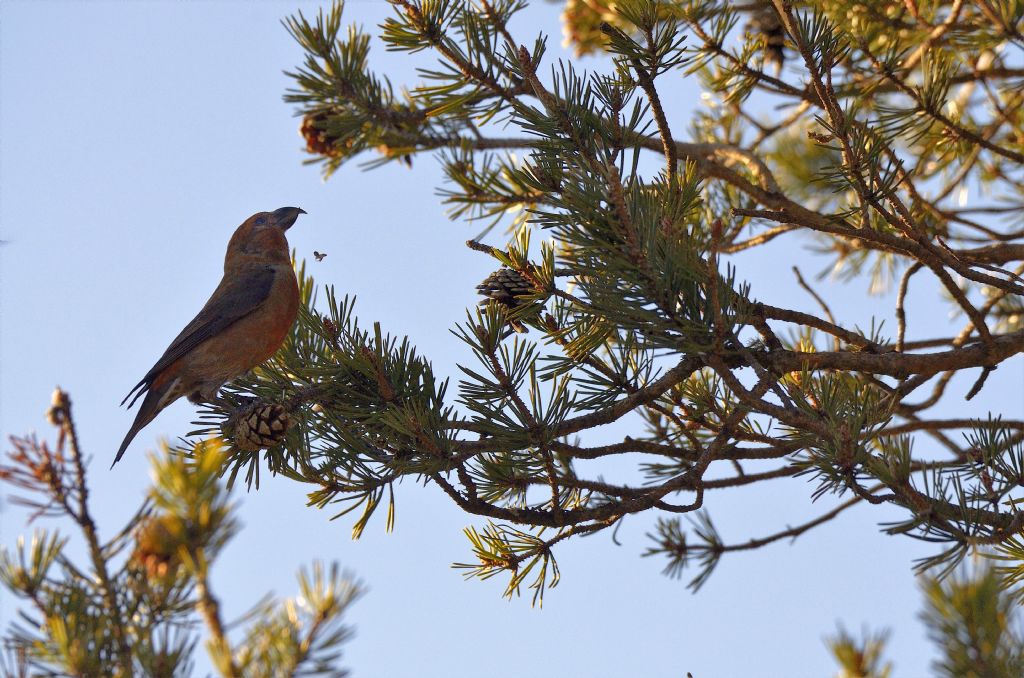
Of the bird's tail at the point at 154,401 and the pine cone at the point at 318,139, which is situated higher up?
the pine cone at the point at 318,139

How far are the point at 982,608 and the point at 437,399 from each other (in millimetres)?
1740

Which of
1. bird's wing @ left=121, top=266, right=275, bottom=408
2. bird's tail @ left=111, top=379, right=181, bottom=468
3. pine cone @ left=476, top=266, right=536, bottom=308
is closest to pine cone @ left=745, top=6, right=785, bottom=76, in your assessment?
pine cone @ left=476, top=266, right=536, bottom=308

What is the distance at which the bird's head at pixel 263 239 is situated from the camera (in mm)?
5824

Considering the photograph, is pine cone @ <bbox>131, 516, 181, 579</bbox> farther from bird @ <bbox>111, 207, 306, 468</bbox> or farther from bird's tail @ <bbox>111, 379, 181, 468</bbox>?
bird's tail @ <bbox>111, 379, 181, 468</bbox>

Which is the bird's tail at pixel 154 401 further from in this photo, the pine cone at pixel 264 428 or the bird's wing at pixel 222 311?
the pine cone at pixel 264 428

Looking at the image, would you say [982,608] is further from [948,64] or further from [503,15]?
[503,15]

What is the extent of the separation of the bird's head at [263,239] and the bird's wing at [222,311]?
16.6 inches

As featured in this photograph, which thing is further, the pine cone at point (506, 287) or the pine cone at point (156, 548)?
the pine cone at point (506, 287)

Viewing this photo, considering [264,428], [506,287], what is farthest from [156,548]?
[506,287]

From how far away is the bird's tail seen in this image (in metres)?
4.47

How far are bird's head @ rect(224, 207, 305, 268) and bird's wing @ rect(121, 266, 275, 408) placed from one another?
0.42 metres

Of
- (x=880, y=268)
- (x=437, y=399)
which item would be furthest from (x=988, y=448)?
(x=880, y=268)

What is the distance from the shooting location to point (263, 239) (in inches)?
233

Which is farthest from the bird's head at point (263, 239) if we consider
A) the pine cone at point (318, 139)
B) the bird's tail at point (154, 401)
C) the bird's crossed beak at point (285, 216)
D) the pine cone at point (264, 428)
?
the pine cone at point (264, 428)
